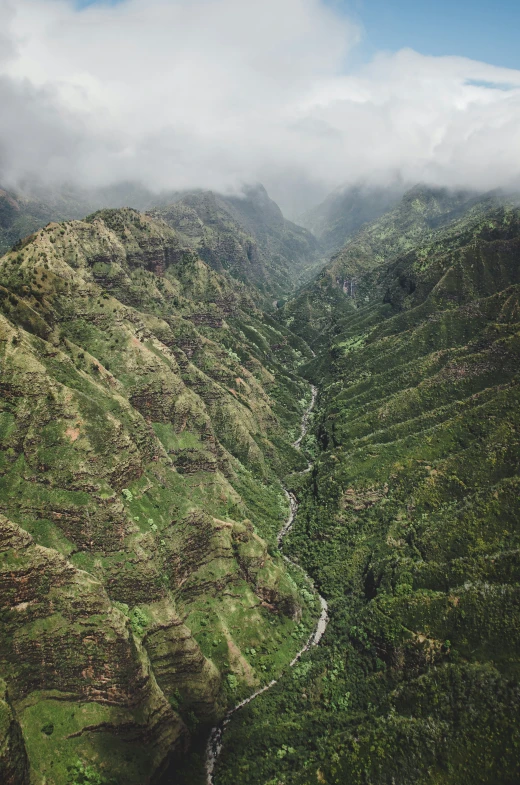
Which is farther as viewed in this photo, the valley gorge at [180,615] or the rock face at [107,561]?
the valley gorge at [180,615]

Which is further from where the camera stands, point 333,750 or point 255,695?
point 255,695

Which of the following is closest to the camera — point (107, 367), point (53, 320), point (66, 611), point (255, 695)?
point (66, 611)

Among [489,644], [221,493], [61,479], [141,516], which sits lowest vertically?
[489,644]

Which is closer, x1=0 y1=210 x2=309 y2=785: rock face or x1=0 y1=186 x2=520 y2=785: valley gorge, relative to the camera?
x1=0 y1=210 x2=309 y2=785: rock face

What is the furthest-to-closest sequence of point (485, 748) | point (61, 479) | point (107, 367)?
point (107, 367), point (61, 479), point (485, 748)

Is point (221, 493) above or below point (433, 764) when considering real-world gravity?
above

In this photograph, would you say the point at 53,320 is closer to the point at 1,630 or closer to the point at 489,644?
the point at 1,630

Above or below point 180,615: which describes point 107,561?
above

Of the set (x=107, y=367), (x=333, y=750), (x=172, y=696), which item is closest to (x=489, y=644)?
(x=333, y=750)
